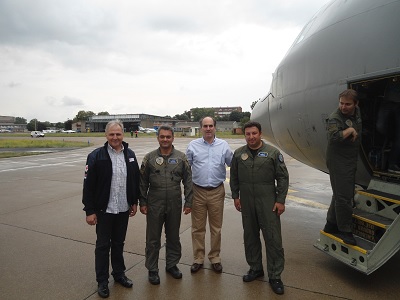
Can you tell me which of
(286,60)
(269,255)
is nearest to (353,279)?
(269,255)

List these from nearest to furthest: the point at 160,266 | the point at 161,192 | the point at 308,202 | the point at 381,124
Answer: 1. the point at 161,192
2. the point at 381,124
3. the point at 160,266
4. the point at 308,202

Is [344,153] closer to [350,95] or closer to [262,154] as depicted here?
[350,95]

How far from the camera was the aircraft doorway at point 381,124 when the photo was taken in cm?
384

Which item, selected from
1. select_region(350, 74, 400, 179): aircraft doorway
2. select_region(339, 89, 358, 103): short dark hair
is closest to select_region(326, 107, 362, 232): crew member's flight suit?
select_region(339, 89, 358, 103): short dark hair

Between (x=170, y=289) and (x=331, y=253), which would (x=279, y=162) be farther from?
(x=170, y=289)

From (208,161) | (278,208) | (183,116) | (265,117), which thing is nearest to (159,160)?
(208,161)

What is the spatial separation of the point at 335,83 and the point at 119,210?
2.92m

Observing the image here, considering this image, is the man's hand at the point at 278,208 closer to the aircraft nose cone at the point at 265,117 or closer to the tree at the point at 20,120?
the aircraft nose cone at the point at 265,117

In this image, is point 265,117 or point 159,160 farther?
point 265,117

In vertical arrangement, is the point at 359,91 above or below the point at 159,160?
above

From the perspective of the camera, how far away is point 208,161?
13.3 feet

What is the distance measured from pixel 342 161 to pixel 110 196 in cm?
258

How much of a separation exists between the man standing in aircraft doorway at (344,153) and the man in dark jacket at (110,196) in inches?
88.0

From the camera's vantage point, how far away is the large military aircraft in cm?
321
